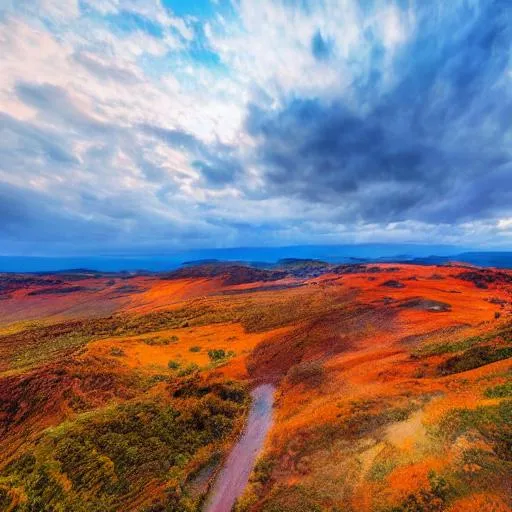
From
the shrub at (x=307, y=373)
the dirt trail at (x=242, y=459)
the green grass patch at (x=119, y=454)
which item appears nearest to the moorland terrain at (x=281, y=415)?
the green grass patch at (x=119, y=454)

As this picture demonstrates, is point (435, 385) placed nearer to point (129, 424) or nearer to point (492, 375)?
point (492, 375)

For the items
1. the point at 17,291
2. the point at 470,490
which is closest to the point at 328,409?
the point at 470,490

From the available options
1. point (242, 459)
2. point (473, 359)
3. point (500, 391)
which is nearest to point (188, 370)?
point (242, 459)

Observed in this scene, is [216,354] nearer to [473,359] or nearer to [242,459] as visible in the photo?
[242,459]

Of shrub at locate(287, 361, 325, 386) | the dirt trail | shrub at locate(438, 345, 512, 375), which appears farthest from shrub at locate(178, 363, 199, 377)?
shrub at locate(438, 345, 512, 375)

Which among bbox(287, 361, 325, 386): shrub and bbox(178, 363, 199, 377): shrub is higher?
bbox(287, 361, 325, 386): shrub

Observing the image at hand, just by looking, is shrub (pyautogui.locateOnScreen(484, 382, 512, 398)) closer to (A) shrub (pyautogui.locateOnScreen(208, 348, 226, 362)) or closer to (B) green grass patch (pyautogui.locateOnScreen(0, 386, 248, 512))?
(B) green grass patch (pyautogui.locateOnScreen(0, 386, 248, 512))
